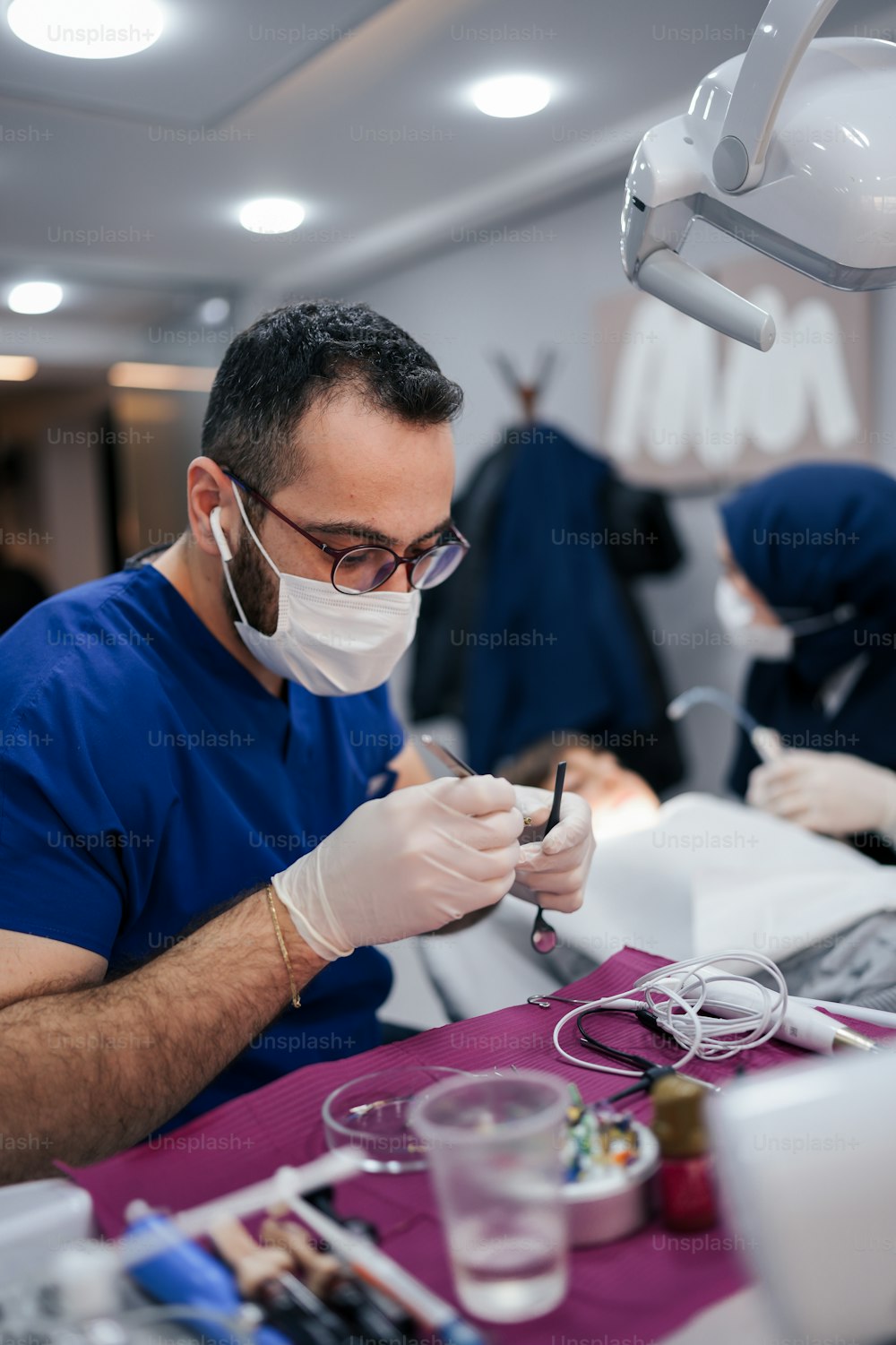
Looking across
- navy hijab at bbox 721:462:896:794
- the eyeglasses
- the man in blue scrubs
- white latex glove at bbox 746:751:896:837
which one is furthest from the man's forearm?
navy hijab at bbox 721:462:896:794

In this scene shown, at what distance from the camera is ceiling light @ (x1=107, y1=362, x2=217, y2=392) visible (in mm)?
4457

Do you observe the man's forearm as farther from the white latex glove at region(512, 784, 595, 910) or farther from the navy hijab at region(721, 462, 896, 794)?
the navy hijab at region(721, 462, 896, 794)

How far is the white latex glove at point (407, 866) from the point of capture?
1070 mm

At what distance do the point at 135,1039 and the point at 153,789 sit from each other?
304 mm

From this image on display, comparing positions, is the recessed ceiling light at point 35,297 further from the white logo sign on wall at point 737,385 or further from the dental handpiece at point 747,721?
the dental handpiece at point 747,721

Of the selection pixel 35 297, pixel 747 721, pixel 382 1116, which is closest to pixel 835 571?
pixel 747 721

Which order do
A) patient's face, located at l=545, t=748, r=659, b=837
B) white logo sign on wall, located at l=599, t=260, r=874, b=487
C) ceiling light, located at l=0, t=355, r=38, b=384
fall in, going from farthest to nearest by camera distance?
1. ceiling light, located at l=0, t=355, r=38, b=384
2. white logo sign on wall, located at l=599, t=260, r=874, b=487
3. patient's face, located at l=545, t=748, r=659, b=837

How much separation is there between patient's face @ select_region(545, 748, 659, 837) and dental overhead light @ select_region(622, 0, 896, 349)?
127cm

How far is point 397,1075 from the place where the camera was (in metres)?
0.97

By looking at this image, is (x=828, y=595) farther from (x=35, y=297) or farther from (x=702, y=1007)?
(x=35, y=297)

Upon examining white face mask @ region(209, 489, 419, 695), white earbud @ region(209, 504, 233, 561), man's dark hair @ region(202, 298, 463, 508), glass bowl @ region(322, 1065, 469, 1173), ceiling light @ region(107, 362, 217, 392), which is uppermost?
ceiling light @ region(107, 362, 217, 392)

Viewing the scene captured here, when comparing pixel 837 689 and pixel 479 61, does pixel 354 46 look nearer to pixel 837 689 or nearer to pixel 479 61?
pixel 479 61

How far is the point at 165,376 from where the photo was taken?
4.56 meters

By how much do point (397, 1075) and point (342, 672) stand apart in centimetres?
58
